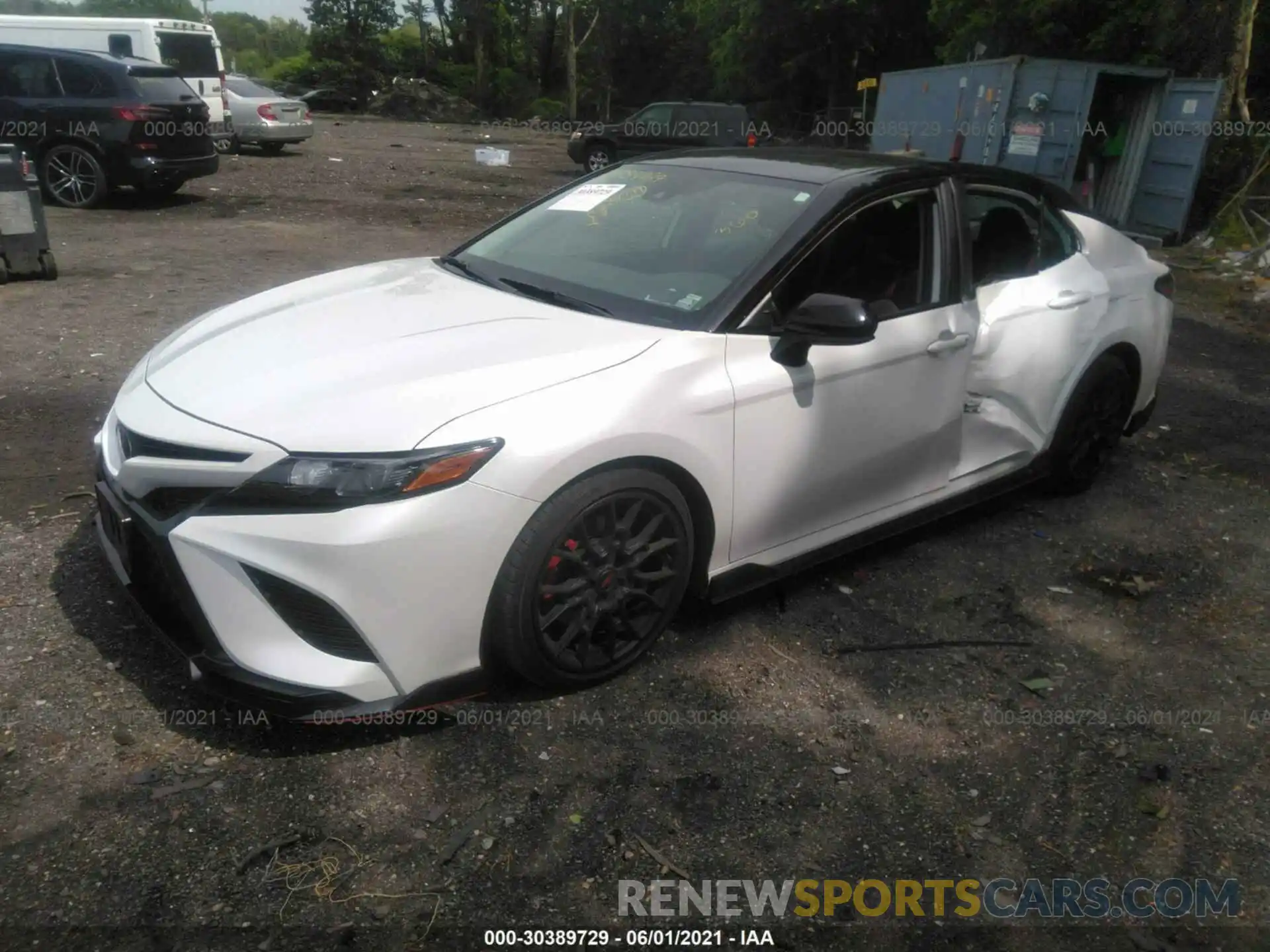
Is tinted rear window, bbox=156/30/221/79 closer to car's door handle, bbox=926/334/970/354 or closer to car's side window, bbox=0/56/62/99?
car's side window, bbox=0/56/62/99

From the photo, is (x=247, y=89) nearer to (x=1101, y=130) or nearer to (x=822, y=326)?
(x=1101, y=130)

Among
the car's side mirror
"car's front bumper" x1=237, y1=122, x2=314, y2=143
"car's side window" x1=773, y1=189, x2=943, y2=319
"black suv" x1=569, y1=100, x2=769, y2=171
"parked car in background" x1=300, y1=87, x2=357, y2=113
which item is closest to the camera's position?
the car's side mirror

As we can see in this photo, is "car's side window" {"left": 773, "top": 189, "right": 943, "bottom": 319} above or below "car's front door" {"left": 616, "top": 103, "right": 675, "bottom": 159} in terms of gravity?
above

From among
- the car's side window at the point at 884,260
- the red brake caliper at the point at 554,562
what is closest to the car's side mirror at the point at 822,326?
the car's side window at the point at 884,260

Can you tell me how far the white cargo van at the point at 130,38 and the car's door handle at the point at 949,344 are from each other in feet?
42.2

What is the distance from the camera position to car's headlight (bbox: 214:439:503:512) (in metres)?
2.46

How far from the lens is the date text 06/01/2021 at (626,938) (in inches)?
87.9

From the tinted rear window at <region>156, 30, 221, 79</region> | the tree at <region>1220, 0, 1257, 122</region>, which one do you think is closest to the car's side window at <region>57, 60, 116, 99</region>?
the tinted rear window at <region>156, 30, 221, 79</region>

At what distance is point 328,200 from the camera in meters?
13.2

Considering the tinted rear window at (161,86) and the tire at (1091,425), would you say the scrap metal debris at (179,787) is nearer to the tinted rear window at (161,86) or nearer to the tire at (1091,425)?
the tire at (1091,425)

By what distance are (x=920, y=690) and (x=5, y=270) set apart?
297 inches

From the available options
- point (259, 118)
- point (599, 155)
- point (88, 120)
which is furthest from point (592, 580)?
point (259, 118)

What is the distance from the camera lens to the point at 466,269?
12.4 feet

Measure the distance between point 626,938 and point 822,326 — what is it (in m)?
1.78
